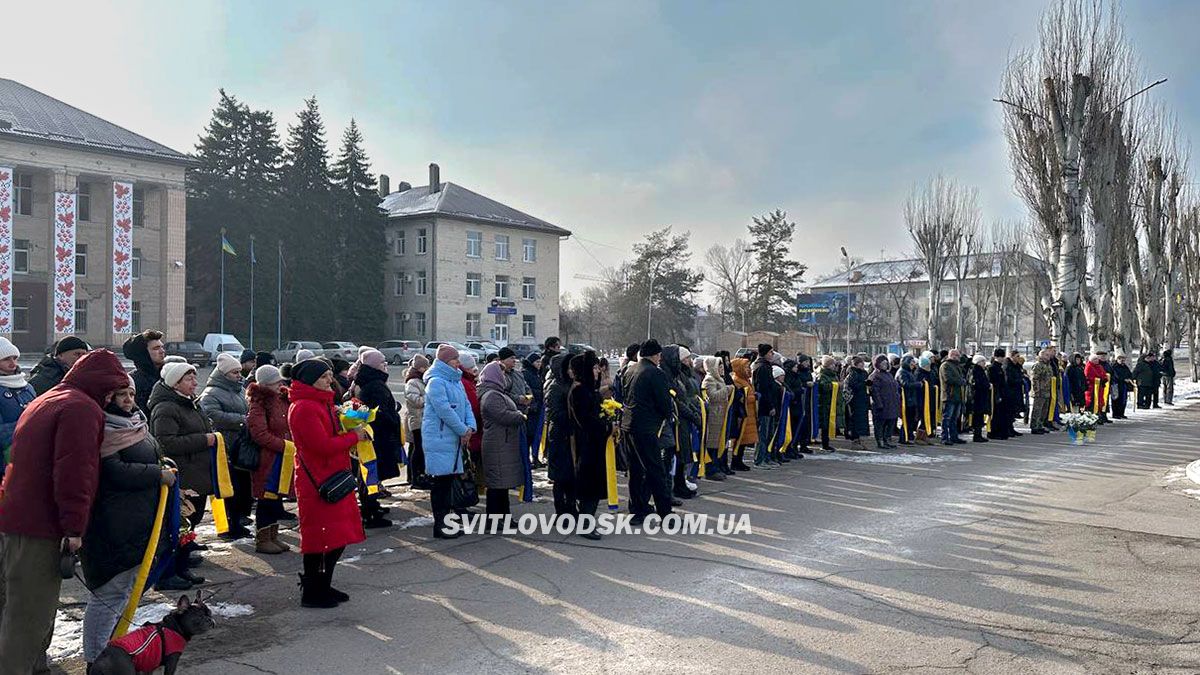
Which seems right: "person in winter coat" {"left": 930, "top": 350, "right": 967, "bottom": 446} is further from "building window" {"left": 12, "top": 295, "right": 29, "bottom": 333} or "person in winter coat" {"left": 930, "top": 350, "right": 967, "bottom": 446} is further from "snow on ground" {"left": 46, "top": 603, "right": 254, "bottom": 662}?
"building window" {"left": 12, "top": 295, "right": 29, "bottom": 333}

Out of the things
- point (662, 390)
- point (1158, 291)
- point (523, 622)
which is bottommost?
point (523, 622)

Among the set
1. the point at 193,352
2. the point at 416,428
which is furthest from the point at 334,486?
the point at 193,352

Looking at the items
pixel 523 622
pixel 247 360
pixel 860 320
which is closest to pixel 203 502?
pixel 247 360

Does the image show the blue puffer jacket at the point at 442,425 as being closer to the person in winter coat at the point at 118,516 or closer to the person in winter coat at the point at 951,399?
the person in winter coat at the point at 118,516

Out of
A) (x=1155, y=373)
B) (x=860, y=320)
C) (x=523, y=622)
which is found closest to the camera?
(x=523, y=622)

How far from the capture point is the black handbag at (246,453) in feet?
25.9

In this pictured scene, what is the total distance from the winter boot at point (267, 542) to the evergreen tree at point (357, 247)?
53.7 m

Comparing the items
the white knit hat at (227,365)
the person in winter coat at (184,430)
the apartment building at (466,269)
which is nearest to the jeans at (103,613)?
the person in winter coat at (184,430)

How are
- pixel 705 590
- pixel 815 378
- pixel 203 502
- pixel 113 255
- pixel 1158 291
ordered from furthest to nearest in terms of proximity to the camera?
pixel 113 255
pixel 1158 291
pixel 815 378
pixel 203 502
pixel 705 590

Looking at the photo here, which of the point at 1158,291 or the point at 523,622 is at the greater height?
the point at 1158,291

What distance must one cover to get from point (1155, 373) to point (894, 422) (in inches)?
590

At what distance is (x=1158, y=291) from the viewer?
121ft

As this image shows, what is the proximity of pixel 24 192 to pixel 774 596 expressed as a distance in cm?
5319

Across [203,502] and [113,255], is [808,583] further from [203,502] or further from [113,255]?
[113,255]
